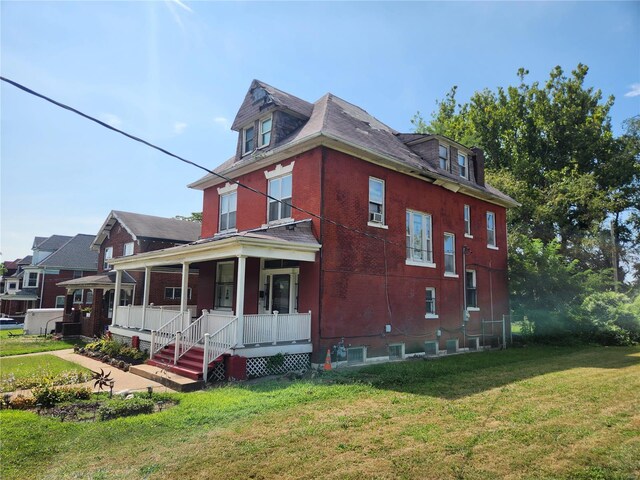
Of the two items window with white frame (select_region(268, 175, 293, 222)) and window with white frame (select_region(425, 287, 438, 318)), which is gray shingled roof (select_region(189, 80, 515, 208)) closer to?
window with white frame (select_region(268, 175, 293, 222))

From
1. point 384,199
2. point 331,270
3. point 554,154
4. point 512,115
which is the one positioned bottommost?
point 331,270

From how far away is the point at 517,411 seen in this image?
7531mm

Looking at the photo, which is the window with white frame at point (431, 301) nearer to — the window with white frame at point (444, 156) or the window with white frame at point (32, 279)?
the window with white frame at point (444, 156)

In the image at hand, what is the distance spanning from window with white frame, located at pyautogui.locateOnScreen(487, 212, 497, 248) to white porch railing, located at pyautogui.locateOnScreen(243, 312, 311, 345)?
12.4 meters

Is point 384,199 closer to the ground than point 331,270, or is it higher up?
higher up

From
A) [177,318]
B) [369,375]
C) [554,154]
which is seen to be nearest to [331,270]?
[369,375]

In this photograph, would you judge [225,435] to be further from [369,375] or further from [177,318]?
[177,318]

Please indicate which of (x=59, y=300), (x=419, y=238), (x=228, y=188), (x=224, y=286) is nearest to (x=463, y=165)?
(x=419, y=238)

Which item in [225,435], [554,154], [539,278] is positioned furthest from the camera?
[554,154]

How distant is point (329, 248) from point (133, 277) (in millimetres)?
17173

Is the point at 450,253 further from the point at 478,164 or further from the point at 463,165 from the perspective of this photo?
the point at 478,164

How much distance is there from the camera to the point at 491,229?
2127cm

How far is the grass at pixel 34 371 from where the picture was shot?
10.4 m

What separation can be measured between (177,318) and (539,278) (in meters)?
18.5
